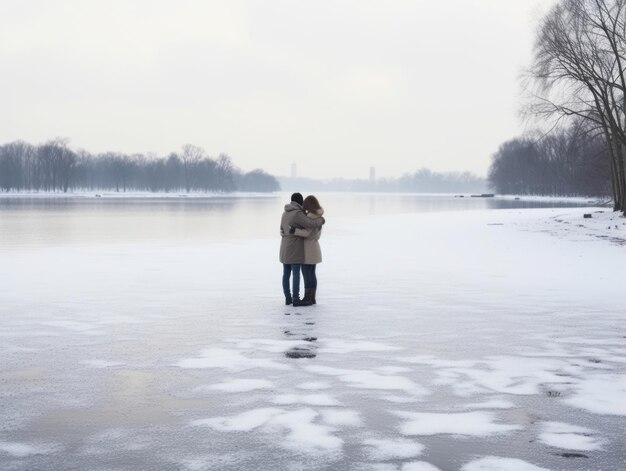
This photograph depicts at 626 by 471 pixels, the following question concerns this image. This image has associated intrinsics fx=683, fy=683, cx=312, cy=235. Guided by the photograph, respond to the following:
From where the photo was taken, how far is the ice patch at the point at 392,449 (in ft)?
15.5

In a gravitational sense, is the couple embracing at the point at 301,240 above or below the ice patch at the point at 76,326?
above

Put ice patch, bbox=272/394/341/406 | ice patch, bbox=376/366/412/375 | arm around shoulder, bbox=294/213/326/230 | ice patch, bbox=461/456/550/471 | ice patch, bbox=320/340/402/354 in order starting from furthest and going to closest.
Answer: arm around shoulder, bbox=294/213/326/230 → ice patch, bbox=320/340/402/354 → ice patch, bbox=376/366/412/375 → ice patch, bbox=272/394/341/406 → ice patch, bbox=461/456/550/471

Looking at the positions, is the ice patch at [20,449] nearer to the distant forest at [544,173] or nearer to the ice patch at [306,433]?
the ice patch at [306,433]

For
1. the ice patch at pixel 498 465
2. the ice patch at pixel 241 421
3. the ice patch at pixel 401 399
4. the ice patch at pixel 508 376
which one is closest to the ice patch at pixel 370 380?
the ice patch at pixel 401 399

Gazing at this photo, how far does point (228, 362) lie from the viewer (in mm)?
7398

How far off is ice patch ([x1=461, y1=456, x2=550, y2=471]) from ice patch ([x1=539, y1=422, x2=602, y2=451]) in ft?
1.58

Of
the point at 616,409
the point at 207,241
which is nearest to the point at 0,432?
the point at 616,409

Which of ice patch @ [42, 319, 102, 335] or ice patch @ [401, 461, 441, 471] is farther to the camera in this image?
ice patch @ [42, 319, 102, 335]

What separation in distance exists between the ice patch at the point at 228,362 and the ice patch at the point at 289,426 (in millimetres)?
1471

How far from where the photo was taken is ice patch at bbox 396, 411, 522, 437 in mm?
5223

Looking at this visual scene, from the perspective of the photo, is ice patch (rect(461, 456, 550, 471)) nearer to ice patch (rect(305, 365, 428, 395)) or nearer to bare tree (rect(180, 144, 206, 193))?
ice patch (rect(305, 365, 428, 395))

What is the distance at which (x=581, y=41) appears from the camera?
111 feet

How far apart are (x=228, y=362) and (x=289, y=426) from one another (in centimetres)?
220

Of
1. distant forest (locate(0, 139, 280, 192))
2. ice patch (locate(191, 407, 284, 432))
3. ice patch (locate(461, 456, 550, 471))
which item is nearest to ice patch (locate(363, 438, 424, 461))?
ice patch (locate(461, 456, 550, 471))
